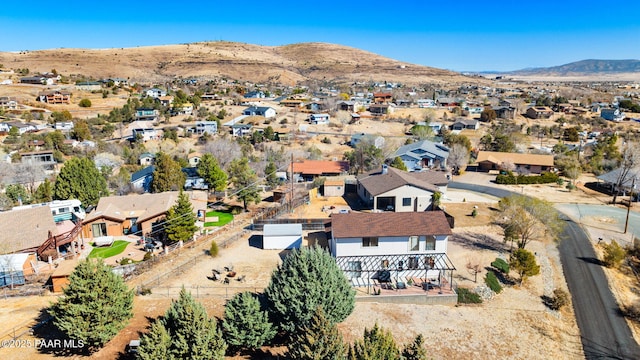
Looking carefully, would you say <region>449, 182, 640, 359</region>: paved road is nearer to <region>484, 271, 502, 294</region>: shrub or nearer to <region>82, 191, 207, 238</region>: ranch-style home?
<region>484, 271, 502, 294</region>: shrub

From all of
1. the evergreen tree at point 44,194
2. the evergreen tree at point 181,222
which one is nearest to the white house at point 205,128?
the evergreen tree at point 44,194

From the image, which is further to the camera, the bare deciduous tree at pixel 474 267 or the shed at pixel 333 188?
the shed at pixel 333 188

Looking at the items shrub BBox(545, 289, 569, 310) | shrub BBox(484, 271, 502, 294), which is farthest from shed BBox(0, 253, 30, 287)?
shrub BBox(545, 289, 569, 310)

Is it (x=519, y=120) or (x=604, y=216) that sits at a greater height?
(x=519, y=120)

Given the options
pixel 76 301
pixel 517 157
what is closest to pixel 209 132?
pixel 517 157

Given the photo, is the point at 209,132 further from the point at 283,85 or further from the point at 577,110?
the point at 577,110

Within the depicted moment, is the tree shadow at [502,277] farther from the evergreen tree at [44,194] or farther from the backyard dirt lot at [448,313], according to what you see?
the evergreen tree at [44,194]
